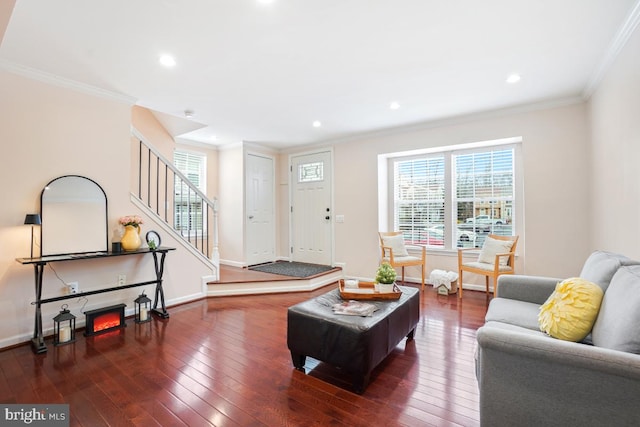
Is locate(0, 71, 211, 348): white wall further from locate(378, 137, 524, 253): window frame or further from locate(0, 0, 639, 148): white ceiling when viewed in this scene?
locate(378, 137, 524, 253): window frame

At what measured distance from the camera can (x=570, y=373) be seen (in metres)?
1.27

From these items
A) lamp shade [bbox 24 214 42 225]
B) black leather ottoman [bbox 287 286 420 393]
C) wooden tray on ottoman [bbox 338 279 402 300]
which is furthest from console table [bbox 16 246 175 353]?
wooden tray on ottoman [bbox 338 279 402 300]

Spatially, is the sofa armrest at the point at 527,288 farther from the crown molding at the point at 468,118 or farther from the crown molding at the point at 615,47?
the crown molding at the point at 468,118

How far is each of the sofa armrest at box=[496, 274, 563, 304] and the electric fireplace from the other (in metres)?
3.77

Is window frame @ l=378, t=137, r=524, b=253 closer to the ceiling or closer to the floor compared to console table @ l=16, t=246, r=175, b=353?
closer to the ceiling

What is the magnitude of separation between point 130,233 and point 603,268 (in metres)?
4.17

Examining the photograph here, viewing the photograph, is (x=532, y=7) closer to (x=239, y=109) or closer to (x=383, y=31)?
(x=383, y=31)

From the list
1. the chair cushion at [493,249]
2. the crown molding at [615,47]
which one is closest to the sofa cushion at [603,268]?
the crown molding at [615,47]

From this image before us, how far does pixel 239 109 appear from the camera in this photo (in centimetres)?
394

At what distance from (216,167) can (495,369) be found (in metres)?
5.67

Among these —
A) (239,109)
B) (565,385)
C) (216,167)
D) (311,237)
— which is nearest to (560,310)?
(565,385)

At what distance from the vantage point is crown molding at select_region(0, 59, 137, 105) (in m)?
2.73

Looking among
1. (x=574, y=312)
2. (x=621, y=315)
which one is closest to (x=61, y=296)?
(x=574, y=312)

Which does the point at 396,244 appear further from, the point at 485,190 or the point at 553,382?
the point at 553,382
